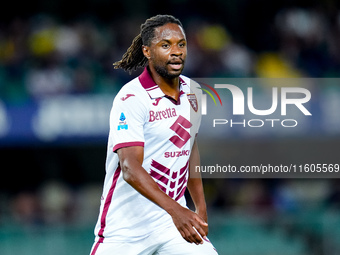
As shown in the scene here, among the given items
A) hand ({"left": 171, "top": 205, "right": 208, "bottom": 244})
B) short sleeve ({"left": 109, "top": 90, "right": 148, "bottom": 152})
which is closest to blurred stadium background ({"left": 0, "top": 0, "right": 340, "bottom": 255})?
short sleeve ({"left": 109, "top": 90, "right": 148, "bottom": 152})

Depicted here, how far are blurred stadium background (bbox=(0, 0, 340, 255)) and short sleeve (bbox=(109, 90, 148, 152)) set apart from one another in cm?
462

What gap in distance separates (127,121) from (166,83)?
454 mm

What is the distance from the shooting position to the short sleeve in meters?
4.35

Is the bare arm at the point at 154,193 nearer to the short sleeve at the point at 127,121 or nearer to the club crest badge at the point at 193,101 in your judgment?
the short sleeve at the point at 127,121

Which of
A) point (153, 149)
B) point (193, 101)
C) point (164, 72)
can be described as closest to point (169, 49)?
point (164, 72)

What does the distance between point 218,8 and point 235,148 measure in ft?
9.22

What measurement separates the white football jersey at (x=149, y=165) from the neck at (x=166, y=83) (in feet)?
0.10

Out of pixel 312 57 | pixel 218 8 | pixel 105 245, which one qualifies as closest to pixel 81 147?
pixel 218 8

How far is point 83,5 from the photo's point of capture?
13.0 metres

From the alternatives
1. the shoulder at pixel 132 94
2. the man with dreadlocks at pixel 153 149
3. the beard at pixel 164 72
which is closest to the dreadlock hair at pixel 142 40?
the man with dreadlocks at pixel 153 149

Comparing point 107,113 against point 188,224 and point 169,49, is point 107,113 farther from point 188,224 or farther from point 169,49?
point 188,224

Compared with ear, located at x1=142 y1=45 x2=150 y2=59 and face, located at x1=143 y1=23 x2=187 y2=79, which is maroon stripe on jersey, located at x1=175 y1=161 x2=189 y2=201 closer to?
face, located at x1=143 y1=23 x2=187 y2=79

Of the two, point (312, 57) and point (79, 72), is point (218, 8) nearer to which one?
point (312, 57)

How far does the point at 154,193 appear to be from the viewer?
410 cm
